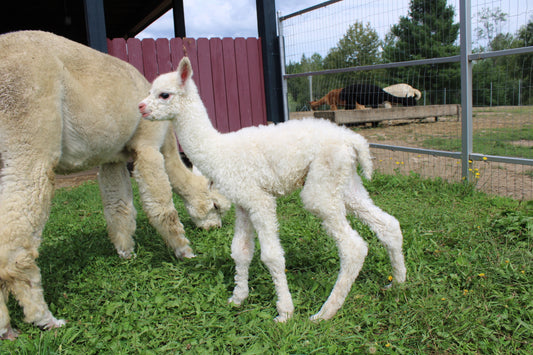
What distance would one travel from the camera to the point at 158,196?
3902 mm

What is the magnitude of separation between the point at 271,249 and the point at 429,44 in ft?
13.9

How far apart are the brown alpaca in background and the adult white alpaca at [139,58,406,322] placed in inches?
192

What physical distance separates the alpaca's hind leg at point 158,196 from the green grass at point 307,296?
0.71 ft

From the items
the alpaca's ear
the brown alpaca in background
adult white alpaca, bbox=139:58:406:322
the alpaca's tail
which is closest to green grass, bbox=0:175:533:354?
adult white alpaca, bbox=139:58:406:322

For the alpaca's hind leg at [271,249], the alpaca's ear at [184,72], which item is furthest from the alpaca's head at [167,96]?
the alpaca's hind leg at [271,249]

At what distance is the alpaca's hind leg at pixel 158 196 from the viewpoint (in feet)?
12.7

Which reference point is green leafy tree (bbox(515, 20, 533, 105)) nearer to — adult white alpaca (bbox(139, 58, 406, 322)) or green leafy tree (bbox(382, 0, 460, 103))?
green leafy tree (bbox(382, 0, 460, 103))

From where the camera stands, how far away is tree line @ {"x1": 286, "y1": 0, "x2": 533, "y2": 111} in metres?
4.91

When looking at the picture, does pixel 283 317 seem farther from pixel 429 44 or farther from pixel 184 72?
pixel 429 44

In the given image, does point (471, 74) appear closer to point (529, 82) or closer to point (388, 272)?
point (529, 82)

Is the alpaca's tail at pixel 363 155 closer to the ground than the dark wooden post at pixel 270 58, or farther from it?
closer to the ground

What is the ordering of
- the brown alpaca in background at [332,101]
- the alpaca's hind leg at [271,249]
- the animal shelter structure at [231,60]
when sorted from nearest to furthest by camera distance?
the alpaca's hind leg at [271,249]
the animal shelter structure at [231,60]
the brown alpaca in background at [332,101]

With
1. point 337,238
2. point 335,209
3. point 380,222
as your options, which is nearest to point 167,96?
point 335,209

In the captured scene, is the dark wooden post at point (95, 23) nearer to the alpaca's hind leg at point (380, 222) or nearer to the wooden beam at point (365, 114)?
the wooden beam at point (365, 114)
